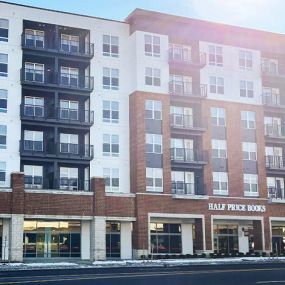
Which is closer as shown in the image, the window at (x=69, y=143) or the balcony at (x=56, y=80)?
the balcony at (x=56, y=80)

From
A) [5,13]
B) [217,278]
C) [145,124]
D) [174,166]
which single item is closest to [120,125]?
[145,124]

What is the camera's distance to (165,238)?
52.8m

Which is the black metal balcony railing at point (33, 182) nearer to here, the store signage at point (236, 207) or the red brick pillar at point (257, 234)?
the store signage at point (236, 207)

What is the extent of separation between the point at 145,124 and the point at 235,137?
10399mm

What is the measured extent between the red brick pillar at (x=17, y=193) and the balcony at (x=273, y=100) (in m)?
27.7

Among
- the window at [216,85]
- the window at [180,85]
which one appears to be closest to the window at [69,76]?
the window at [180,85]

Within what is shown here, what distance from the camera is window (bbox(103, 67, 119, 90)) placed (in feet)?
175

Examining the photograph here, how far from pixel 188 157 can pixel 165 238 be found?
327 inches

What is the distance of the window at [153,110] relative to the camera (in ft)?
172

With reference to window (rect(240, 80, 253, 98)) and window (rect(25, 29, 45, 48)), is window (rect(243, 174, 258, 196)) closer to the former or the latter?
window (rect(240, 80, 253, 98))

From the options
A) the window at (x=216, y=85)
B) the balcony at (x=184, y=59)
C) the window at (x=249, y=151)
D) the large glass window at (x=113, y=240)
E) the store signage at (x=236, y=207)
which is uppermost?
the balcony at (x=184, y=59)

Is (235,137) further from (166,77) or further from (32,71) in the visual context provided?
(32,71)

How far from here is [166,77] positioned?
178 ft

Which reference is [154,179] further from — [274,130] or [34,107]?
[274,130]
